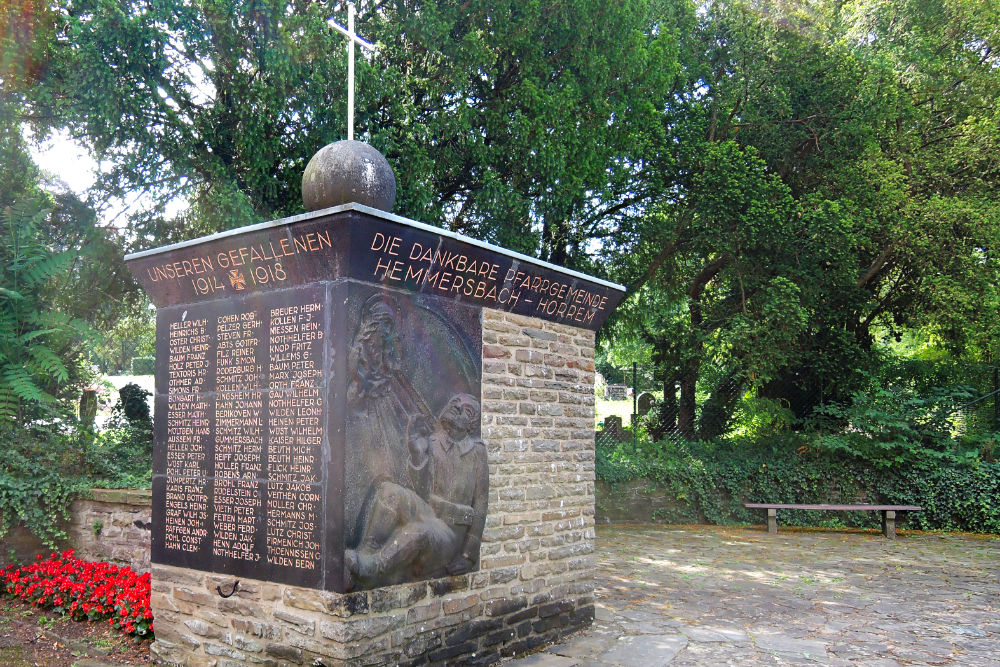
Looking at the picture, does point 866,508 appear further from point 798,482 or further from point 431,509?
point 431,509

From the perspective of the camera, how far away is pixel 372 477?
466 cm

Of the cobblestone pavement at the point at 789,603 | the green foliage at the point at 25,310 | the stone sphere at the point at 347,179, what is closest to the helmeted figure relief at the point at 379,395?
the stone sphere at the point at 347,179

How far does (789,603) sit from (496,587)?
350cm

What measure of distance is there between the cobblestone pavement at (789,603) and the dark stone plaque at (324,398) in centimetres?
169

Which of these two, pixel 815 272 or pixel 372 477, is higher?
pixel 815 272

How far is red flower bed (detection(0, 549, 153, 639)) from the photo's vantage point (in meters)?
6.07

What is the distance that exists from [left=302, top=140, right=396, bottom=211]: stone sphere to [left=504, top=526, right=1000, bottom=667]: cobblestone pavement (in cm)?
340

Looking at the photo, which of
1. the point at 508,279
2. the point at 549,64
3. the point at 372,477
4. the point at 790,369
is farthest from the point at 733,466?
the point at 372,477

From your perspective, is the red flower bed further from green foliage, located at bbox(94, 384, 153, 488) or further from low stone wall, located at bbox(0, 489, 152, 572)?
green foliage, located at bbox(94, 384, 153, 488)

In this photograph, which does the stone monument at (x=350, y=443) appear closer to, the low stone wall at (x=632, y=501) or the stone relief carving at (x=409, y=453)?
the stone relief carving at (x=409, y=453)

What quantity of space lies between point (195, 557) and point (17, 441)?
175 inches

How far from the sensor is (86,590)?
6.75 metres

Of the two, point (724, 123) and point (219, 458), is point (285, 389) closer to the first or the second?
point (219, 458)

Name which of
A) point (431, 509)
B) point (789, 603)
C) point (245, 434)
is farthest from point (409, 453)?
point (789, 603)
